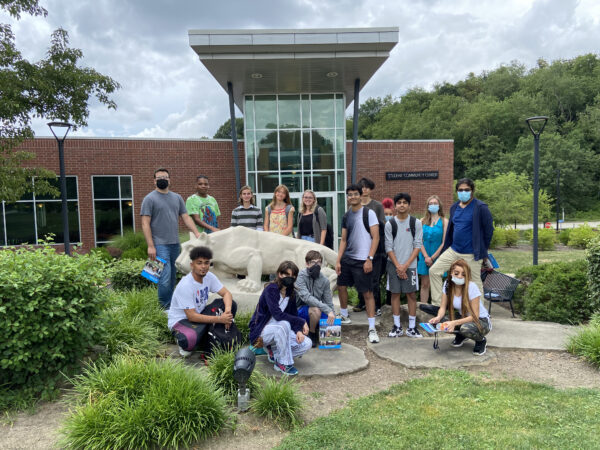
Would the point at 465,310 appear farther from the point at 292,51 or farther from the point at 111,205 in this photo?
the point at 111,205

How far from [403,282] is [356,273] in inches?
23.8

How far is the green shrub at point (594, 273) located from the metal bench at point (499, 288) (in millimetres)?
934

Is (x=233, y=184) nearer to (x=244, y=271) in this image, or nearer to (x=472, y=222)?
(x=244, y=271)

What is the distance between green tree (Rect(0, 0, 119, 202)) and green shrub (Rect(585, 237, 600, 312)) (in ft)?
32.1

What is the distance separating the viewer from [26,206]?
50.6ft

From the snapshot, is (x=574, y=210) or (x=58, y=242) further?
(x=574, y=210)

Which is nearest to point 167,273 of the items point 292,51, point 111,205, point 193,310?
point 193,310

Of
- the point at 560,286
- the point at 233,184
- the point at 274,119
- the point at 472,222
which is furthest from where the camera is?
the point at 233,184

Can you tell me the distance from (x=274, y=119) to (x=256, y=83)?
5.59 feet

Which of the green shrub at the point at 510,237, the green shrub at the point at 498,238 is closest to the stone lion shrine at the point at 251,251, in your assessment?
the green shrub at the point at 498,238

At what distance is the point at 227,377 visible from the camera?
11.6 ft

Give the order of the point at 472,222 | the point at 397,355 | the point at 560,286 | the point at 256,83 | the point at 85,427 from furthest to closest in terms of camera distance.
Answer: the point at 256,83, the point at 560,286, the point at 472,222, the point at 397,355, the point at 85,427

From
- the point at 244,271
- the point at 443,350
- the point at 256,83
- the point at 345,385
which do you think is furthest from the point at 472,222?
the point at 256,83

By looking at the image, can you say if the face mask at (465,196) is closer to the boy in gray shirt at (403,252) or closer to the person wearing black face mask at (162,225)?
the boy in gray shirt at (403,252)
